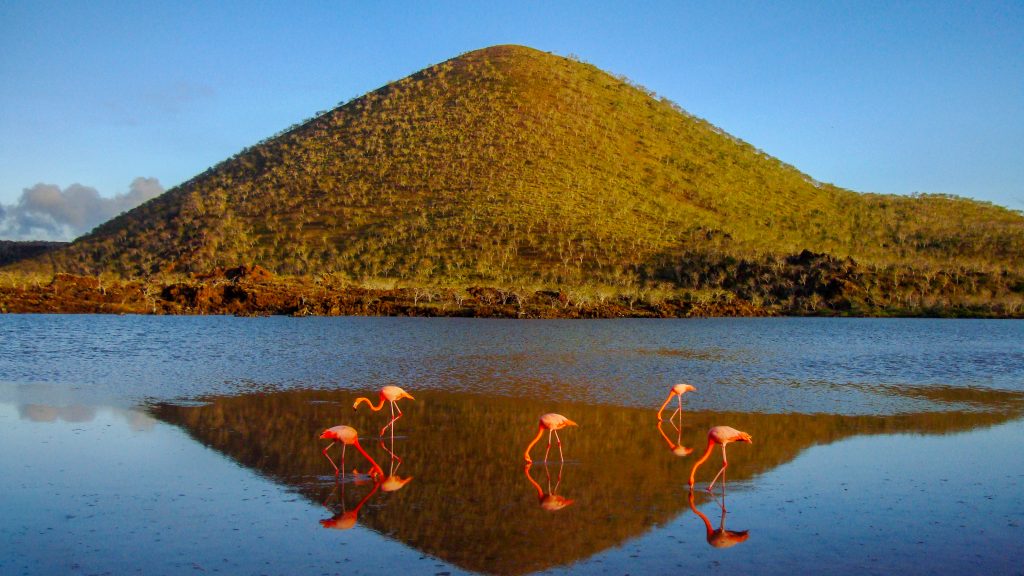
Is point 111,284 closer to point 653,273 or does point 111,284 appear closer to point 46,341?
point 46,341

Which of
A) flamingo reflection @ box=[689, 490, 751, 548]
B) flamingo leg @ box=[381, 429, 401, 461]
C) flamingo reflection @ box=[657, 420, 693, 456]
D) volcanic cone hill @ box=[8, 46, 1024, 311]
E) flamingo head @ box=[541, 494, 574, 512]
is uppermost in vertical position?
volcanic cone hill @ box=[8, 46, 1024, 311]

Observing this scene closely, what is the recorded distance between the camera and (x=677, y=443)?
12312 millimetres

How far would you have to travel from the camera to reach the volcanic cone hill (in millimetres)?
61156

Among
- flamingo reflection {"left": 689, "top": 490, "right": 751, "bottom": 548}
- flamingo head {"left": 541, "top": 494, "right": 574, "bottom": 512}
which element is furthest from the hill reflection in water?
flamingo reflection {"left": 689, "top": 490, "right": 751, "bottom": 548}

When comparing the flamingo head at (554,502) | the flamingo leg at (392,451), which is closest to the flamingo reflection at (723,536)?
the flamingo head at (554,502)

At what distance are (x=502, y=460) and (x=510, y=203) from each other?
56.4 m

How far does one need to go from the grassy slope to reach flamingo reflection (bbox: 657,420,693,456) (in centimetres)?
4234

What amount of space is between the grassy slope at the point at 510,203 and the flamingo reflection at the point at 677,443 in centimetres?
4234

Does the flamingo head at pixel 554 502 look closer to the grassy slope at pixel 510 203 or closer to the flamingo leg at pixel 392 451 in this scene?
the flamingo leg at pixel 392 451

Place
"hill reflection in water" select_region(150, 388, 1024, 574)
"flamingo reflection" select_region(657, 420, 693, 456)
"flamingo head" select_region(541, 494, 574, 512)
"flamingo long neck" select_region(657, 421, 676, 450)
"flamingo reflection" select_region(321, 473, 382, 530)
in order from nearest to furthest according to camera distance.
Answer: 1. "hill reflection in water" select_region(150, 388, 1024, 574)
2. "flamingo reflection" select_region(321, 473, 382, 530)
3. "flamingo head" select_region(541, 494, 574, 512)
4. "flamingo reflection" select_region(657, 420, 693, 456)
5. "flamingo long neck" select_region(657, 421, 676, 450)

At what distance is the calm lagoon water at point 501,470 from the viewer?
→ 23.8ft

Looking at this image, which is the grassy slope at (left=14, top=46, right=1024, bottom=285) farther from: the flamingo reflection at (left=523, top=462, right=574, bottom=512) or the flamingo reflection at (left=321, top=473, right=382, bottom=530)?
the flamingo reflection at (left=321, top=473, right=382, bottom=530)

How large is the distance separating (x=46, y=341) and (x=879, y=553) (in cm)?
2952

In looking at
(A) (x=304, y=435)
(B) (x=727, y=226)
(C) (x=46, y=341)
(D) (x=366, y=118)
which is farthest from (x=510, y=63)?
(A) (x=304, y=435)
